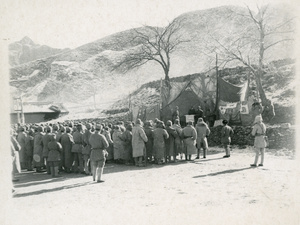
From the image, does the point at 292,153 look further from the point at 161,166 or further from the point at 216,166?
the point at 161,166

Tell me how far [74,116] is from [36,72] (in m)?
36.4

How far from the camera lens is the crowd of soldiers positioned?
10.2 meters

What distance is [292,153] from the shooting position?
477 inches

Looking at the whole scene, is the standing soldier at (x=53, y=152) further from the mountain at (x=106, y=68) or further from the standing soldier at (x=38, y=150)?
the mountain at (x=106, y=68)

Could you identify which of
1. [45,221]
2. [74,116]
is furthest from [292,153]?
[74,116]

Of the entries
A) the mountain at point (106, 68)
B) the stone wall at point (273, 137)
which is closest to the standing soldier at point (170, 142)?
the stone wall at point (273, 137)

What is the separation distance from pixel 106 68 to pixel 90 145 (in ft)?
210

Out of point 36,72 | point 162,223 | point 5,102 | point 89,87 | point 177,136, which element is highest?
point 36,72

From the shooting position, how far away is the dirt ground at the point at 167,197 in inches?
239

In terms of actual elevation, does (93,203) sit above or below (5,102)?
below

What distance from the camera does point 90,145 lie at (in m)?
9.98

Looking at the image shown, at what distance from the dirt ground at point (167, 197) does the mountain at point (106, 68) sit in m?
42.8

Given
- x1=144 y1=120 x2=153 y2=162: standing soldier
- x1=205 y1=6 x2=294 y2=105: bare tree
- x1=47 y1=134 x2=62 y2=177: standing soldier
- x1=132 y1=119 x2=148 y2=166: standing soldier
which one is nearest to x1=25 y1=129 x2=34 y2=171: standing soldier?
x1=47 y1=134 x2=62 y2=177: standing soldier

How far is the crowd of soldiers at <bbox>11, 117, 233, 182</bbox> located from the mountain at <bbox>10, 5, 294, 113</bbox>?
39531mm
